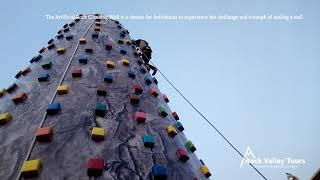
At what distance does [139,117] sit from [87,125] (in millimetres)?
772

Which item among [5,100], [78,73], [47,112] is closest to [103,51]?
[78,73]

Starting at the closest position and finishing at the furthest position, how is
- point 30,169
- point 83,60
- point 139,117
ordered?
point 30,169 < point 139,117 < point 83,60

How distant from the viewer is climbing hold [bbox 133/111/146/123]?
4397 millimetres

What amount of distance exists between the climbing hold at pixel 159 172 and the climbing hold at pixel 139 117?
96 cm

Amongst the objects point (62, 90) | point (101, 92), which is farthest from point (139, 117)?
point (62, 90)

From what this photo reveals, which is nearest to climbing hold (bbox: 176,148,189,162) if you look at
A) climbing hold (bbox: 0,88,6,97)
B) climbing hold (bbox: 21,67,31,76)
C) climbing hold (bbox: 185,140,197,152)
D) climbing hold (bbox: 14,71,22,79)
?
climbing hold (bbox: 185,140,197,152)

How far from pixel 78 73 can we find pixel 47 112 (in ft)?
3.79

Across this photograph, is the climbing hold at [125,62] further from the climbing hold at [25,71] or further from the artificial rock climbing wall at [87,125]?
the climbing hold at [25,71]

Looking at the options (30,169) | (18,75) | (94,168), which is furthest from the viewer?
(18,75)

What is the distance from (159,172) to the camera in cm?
353

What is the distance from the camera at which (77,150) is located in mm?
3506

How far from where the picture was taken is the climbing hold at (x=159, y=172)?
3514 millimetres

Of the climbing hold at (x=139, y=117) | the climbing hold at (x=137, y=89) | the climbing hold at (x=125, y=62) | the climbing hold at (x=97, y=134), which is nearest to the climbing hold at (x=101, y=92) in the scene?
the climbing hold at (x=139, y=117)

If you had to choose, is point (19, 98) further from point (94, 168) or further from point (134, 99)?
point (94, 168)
